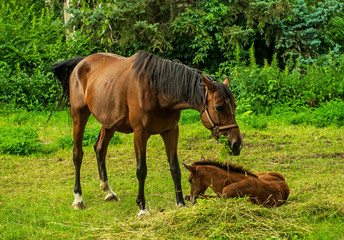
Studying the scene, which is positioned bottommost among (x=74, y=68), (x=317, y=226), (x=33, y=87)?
(x=33, y=87)

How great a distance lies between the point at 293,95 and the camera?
10734 millimetres

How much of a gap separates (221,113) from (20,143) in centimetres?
539

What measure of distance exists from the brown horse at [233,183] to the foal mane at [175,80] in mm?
774

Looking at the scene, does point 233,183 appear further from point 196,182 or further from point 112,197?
point 112,197

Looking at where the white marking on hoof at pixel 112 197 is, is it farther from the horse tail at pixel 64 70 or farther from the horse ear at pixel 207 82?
the horse ear at pixel 207 82

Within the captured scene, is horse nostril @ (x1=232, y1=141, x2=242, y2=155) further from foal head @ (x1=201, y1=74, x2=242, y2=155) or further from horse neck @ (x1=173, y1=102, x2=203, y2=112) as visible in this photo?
horse neck @ (x1=173, y1=102, x2=203, y2=112)

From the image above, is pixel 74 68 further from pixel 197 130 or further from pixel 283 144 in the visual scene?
pixel 283 144

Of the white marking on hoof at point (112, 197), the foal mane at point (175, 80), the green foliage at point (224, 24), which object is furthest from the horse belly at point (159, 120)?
the green foliage at point (224, 24)

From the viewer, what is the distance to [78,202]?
5.68 m

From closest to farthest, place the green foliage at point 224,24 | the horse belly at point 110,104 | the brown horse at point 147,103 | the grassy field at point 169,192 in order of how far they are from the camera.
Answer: the grassy field at point 169,192 < the brown horse at point 147,103 < the horse belly at point 110,104 < the green foliage at point 224,24

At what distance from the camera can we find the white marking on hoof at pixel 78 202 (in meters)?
5.58

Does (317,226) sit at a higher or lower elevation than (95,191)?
higher

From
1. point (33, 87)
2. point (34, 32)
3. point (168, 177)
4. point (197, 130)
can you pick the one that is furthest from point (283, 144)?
point (34, 32)

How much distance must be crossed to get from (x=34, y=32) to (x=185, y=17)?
636 cm
